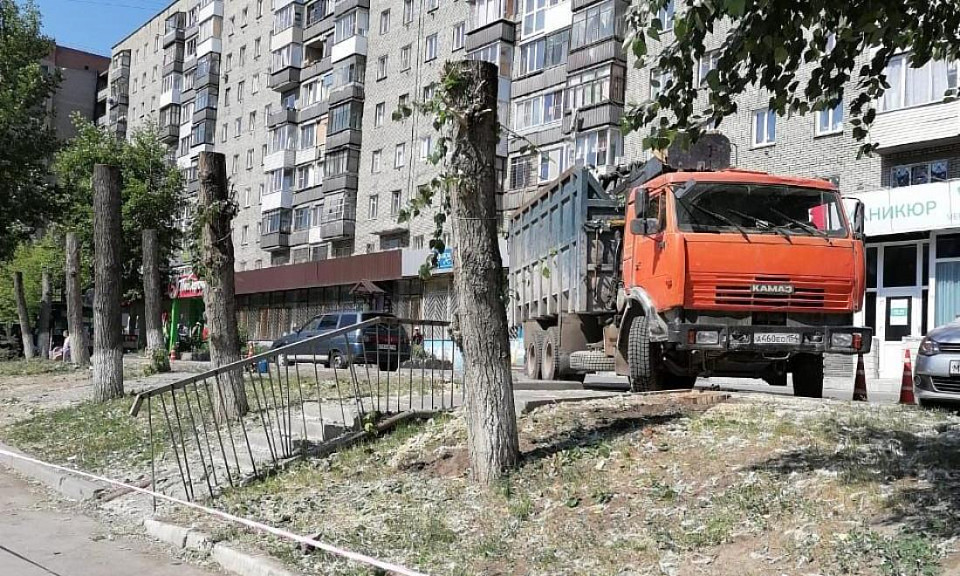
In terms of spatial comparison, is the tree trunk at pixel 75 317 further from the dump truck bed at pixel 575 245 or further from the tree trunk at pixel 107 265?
the dump truck bed at pixel 575 245

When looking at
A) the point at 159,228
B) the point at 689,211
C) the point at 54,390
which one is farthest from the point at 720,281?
the point at 159,228

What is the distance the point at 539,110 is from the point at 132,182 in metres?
17.6

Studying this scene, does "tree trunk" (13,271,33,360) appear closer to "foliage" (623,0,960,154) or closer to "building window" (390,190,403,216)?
"building window" (390,190,403,216)

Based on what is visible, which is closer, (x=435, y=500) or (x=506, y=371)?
(x=435, y=500)

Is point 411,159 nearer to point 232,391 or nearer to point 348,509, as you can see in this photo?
point 232,391

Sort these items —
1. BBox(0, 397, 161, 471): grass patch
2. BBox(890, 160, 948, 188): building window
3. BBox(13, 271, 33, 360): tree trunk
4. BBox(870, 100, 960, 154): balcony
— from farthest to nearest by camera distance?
BBox(13, 271, 33, 360): tree trunk < BBox(890, 160, 948, 188): building window < BBox(870, 100, 960, 154): balcony < BBox(0, 397, 161, 471): grass patch

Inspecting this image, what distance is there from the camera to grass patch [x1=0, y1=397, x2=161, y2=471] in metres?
10.3

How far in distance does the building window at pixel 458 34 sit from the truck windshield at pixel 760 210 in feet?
110

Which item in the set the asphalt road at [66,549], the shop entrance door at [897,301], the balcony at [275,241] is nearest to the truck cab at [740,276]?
the asphalt road at [66,549]

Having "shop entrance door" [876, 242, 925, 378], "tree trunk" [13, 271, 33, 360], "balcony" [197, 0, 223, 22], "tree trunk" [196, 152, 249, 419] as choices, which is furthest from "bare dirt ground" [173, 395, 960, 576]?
"balcony" [197, 0, 223, 22]

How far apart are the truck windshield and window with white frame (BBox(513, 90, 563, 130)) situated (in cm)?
2590

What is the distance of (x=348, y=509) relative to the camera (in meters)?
6.91

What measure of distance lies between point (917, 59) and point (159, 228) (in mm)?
37918

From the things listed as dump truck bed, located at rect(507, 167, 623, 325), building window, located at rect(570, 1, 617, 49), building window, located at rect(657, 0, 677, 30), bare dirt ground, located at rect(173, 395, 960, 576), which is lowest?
bare dirt ground, located at rect(173, 395, 960, 576)
